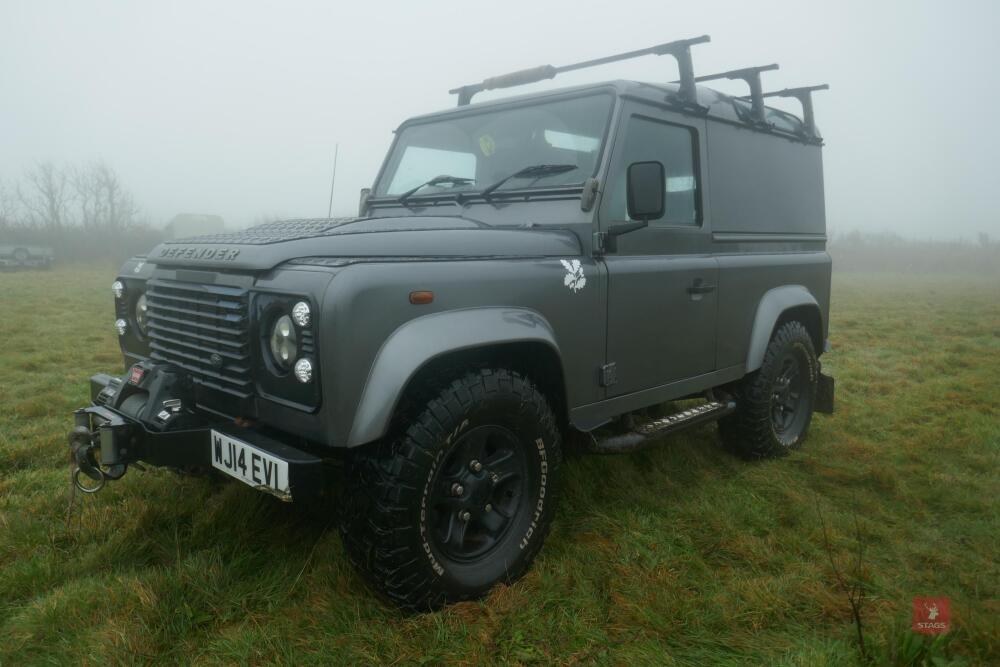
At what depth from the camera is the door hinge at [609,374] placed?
3119 millimetres

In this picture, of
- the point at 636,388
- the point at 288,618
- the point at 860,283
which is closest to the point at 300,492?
the point at 288,618

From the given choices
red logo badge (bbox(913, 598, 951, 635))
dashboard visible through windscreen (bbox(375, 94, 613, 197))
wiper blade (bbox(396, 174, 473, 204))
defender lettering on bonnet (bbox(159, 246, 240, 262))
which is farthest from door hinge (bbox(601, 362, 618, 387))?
defender lettering on bonnet (bbox(159, 246, 240, 262))

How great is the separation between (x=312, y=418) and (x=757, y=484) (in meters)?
2.69

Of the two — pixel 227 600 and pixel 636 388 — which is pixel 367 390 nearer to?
pixel 227 600

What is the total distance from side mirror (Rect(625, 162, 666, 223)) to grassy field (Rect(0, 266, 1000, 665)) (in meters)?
1.42

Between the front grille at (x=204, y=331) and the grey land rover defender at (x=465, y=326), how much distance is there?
1cm

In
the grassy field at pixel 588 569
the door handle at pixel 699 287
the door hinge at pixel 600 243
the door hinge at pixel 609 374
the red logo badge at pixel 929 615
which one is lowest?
the grassy field at pixel 588 569

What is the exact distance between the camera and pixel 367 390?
2.22 meters

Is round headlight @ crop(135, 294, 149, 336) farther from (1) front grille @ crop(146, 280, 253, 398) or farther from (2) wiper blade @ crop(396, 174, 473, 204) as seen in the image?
(2) wiper blade @ crop(396, 174, 473, 204)

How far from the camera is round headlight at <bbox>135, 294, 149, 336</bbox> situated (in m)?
3.23

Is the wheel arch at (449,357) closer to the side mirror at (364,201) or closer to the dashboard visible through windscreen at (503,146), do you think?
the dashboard visible through windscreen at (503,146)

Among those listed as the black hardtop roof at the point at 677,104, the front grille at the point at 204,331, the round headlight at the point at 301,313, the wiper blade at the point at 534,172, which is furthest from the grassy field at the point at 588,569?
the black hardtop roof at the point at 677,104

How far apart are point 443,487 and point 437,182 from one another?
5.57 ft

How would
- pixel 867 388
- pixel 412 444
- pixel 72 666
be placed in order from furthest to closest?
pixel 867 388
pixel 412 444
pixel 72 666
